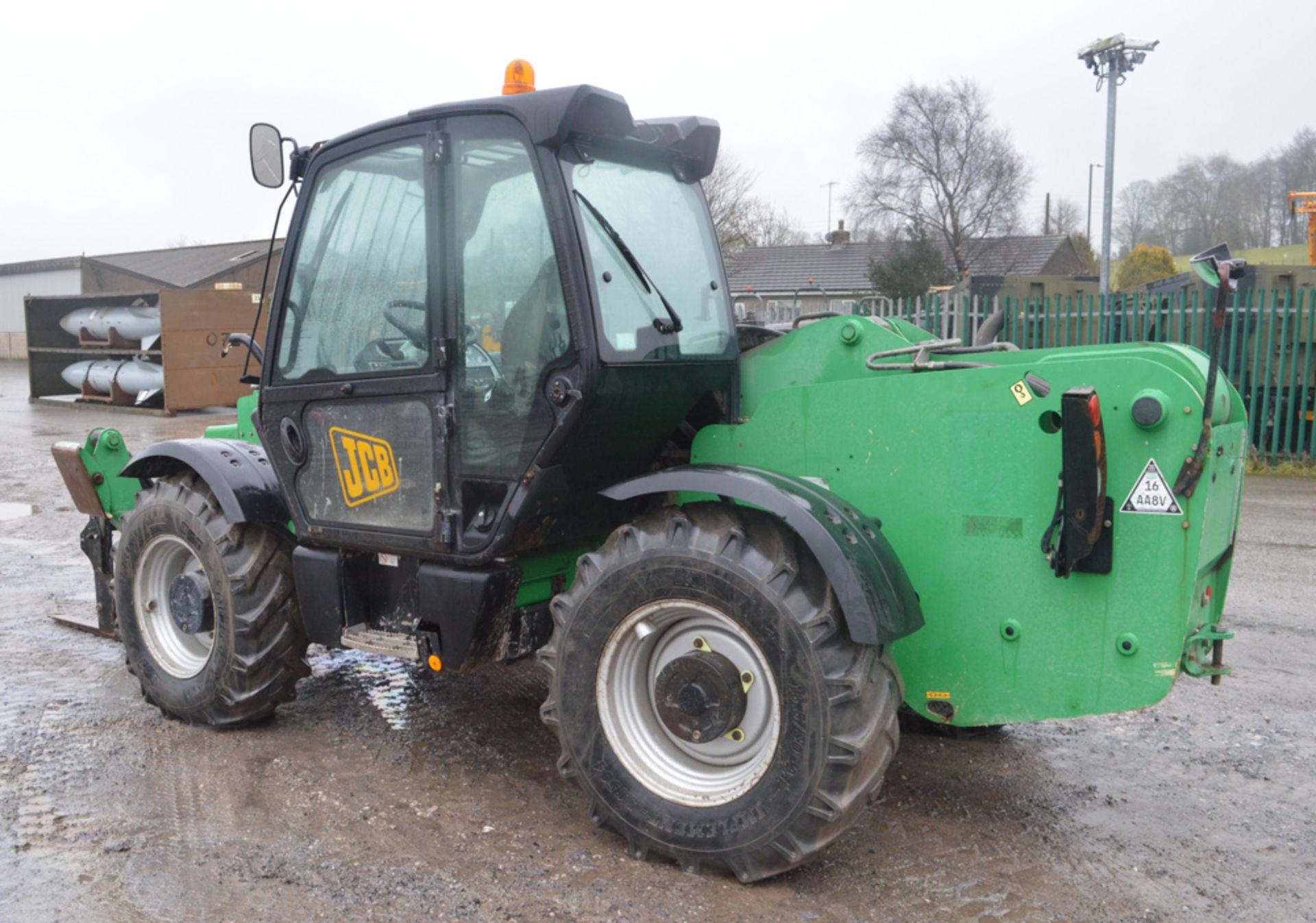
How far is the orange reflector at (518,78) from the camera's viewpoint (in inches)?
142

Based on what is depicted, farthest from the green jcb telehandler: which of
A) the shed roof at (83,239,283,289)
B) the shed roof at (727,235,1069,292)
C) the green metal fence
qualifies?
the shed roof at (727,235,1069,292)

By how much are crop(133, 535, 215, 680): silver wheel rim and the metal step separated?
906 millimetres

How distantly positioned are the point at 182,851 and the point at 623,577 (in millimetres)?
1622

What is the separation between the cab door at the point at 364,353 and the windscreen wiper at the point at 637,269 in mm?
535

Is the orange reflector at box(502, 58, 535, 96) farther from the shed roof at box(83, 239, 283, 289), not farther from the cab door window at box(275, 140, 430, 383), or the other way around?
the shed roof at box(83, 239, 283, 289)

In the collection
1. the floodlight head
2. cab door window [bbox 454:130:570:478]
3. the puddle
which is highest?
the floodlight head

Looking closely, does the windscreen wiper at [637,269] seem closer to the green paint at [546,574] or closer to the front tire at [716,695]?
the front tire at [716,695]

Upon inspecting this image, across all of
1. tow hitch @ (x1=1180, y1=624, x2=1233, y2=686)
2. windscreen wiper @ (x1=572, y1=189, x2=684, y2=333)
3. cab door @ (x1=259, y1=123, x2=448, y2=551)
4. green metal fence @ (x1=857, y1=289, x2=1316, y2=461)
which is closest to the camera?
tow hitch @ (x1=1180, y1=624, x2=1233, y2=686)

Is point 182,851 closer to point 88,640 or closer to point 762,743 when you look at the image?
point 762,743

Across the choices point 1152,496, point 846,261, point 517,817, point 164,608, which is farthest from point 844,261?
point 1152,496

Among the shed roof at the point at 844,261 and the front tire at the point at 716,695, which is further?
the shed roof at the point at 844,261

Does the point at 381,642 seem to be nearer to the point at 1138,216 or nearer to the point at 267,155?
the point at 267,155

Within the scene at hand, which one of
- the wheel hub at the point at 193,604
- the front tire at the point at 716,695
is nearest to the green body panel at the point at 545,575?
the front tire at the point at 716,695

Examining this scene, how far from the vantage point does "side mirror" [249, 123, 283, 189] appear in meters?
4.11
